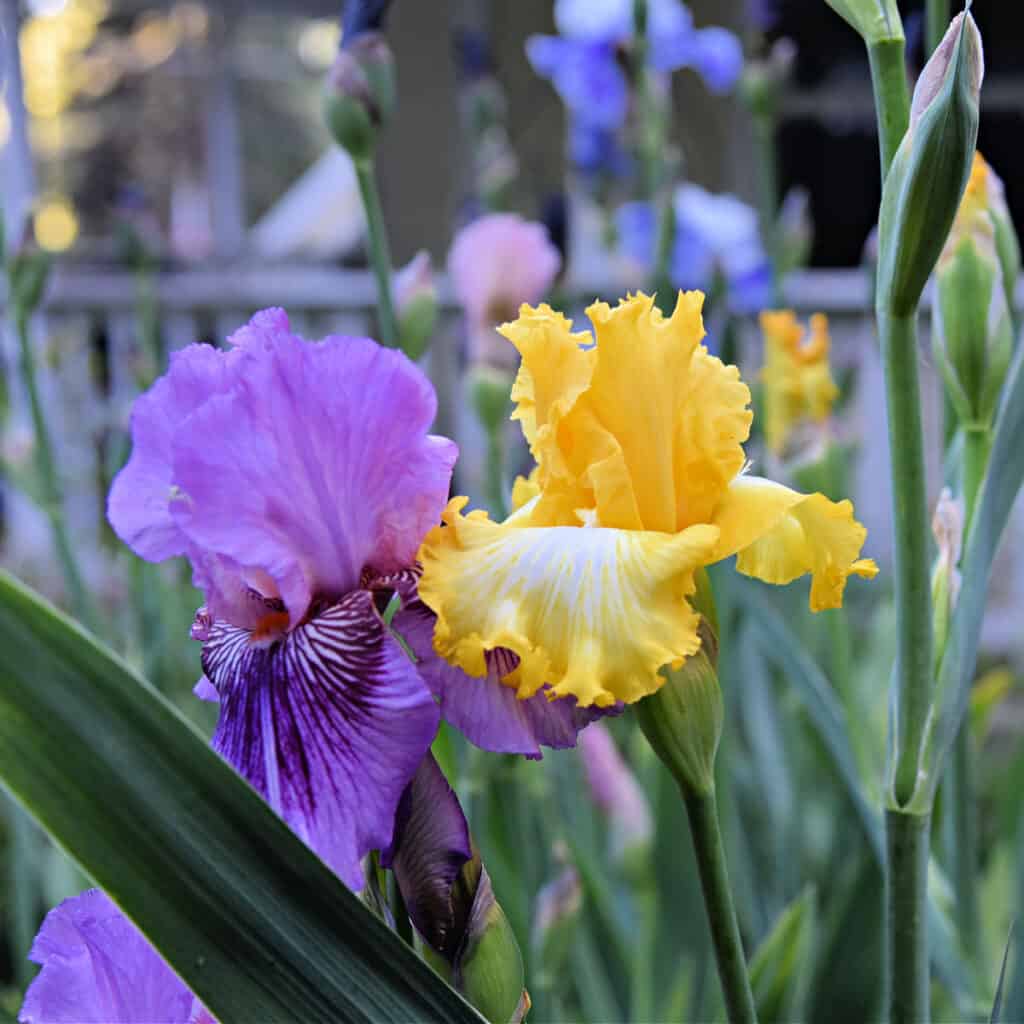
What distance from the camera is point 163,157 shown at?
6.33 m

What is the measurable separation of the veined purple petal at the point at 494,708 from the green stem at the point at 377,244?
380mm

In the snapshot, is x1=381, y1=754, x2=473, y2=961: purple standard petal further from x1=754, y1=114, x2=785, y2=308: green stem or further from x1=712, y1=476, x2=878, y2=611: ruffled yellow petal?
x1=754, y1=114, x2=785, y2=308: green stem

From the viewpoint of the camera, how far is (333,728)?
27 centimetres

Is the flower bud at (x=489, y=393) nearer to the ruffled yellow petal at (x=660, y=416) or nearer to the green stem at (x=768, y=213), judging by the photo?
the green stem at (x=768, y=213)

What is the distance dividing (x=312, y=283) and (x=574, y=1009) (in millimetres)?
3084

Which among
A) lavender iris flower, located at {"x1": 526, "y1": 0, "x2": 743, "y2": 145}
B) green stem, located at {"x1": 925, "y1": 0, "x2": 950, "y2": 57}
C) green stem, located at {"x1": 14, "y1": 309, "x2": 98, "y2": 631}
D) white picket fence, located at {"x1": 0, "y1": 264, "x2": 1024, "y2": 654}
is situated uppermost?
lavender iris flower, located at {"x1": 526, "y1": 0, "x2": 743, "y2": 145}

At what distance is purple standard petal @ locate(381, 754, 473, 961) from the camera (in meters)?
0.28

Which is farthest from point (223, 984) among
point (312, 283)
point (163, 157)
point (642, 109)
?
point (163, 157)

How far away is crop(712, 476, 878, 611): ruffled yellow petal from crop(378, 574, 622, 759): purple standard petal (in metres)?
0.06

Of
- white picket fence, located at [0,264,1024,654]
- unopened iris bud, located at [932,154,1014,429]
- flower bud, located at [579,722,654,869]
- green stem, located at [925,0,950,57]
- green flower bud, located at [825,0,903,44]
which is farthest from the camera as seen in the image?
white picket fence, located at [0,264,1024,654]

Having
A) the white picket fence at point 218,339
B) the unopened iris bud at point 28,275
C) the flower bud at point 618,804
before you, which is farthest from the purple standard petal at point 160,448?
the white picket fence at point 218,339

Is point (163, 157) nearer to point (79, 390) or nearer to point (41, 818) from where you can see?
point (79, 390)

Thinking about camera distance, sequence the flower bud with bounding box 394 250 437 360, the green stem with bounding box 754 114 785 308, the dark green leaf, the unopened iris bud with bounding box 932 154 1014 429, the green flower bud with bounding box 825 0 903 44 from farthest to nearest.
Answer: the green stem with bounding box 754 114 785 308, the flower bud with bounding box 394 250 437 360, the unopened iris bud with bounding box 932 154 1014 429, the green flower bud with bounding box 825 0 903 44, the dark green leaf

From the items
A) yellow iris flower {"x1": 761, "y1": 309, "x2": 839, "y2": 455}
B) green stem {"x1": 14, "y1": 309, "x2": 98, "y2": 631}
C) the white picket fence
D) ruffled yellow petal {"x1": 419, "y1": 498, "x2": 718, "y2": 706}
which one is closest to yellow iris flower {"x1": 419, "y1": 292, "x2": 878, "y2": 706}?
ruffled yellow petal {"x1": 419, "y1": 498, "x2": 718, "y2": 706}
